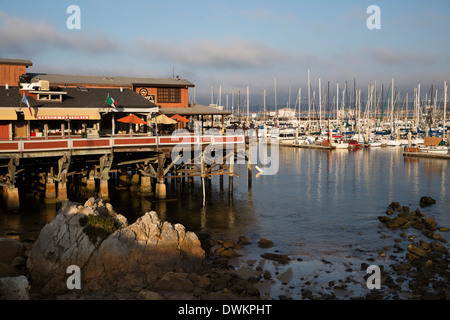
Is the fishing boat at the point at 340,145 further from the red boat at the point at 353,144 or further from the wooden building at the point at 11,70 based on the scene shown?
the wooden building at the point at 11,70

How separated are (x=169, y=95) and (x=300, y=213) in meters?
Answer: 19.3

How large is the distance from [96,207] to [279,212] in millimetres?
16226

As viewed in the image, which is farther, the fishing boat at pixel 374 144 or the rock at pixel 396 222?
the fishing boat at pixel 374 144

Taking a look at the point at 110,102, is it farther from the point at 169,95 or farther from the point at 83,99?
the point at 169,95

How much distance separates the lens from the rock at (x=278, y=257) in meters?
20.8

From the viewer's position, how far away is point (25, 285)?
13.9 metres

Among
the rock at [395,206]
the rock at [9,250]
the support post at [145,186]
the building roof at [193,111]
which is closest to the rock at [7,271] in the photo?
the rock at [9,250]

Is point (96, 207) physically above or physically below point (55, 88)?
below

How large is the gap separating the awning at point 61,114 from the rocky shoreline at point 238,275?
12.1 m

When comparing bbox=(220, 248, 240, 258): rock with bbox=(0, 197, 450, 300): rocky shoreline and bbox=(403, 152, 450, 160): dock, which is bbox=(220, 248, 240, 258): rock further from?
bbox=(403, 152, 450, 160): dock

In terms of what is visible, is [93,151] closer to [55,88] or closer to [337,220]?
[55,88]

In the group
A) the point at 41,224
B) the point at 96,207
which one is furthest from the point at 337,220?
the point at 41,224

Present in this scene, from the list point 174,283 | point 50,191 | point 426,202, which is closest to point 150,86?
point 50,191
